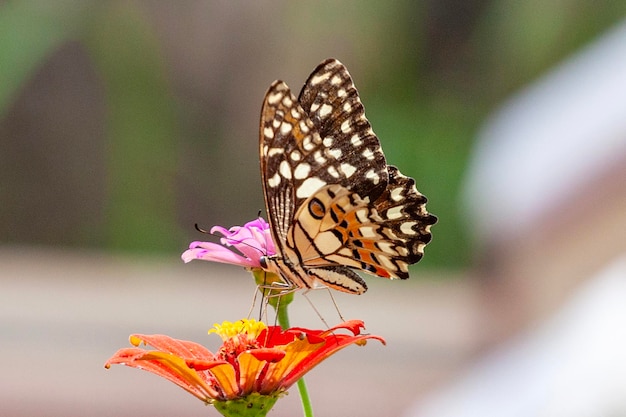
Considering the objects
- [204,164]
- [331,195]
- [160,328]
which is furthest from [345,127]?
[204,164]

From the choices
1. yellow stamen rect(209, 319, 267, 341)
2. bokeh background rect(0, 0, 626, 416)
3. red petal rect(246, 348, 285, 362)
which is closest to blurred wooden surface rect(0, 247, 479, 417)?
bokeh background rect(0, 0, 626, 416)

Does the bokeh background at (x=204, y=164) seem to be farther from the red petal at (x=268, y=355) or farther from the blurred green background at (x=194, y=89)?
the red petal at (x=268, y=355)

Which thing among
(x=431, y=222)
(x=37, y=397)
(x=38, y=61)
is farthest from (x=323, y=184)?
(x=38, y=61)

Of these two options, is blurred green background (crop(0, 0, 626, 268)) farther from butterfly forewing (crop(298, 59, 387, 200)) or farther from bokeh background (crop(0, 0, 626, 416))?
butterfly forewing (crop(298, 59, 387, 200))

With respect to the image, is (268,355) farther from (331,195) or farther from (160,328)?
(160,328)

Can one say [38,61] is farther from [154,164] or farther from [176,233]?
[176,233]
